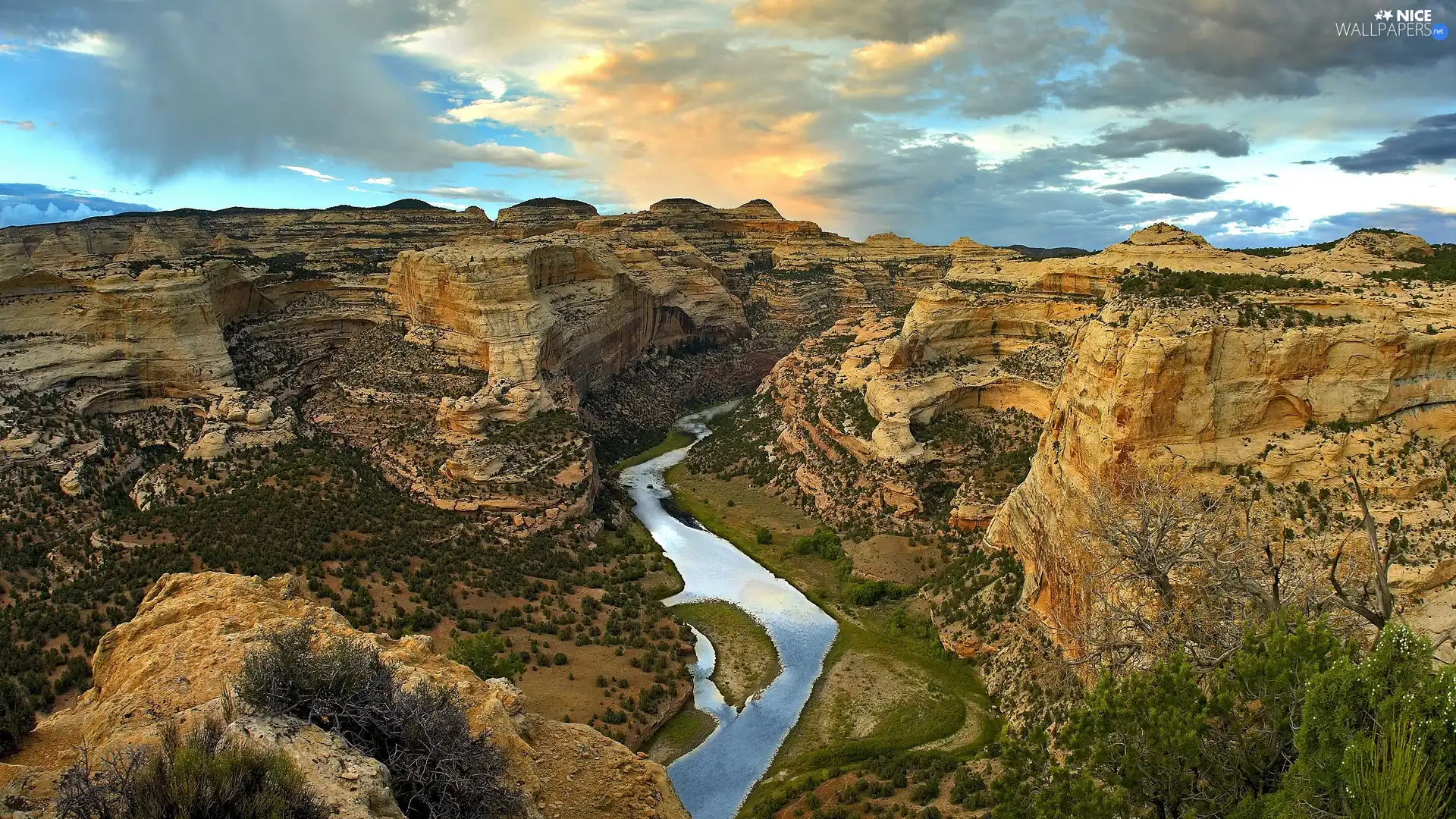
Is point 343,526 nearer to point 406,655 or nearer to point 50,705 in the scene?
point 50,705

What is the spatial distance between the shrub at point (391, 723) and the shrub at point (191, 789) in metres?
1.68

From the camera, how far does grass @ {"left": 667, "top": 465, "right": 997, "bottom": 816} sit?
24516 mm

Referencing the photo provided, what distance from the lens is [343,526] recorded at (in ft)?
110

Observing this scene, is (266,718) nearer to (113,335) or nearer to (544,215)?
(113,335)

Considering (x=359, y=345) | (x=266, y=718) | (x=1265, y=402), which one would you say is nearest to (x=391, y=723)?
(x=266, y=718)

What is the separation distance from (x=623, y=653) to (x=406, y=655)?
16.1m

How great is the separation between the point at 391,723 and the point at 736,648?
2307 centimetres

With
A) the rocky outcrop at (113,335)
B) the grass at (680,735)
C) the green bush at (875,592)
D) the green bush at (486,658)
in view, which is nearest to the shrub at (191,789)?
the green bush at (486,658)

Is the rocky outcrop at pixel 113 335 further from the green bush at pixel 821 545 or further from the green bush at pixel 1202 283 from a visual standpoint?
the green bush at pixel 1202 283

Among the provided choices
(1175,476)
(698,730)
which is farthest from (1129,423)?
(698,730)

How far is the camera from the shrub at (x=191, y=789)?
25.6ft

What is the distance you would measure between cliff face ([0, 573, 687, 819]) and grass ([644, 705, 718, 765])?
10.3 metres

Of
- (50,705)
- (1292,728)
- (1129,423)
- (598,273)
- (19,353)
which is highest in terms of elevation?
(598,273)

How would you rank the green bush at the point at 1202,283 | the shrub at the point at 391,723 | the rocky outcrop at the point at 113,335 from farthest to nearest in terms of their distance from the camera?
the rocky outcrop at the point at 113,335 < the green bush at the point at 1202,283 < the shrub at the point at 391,723
